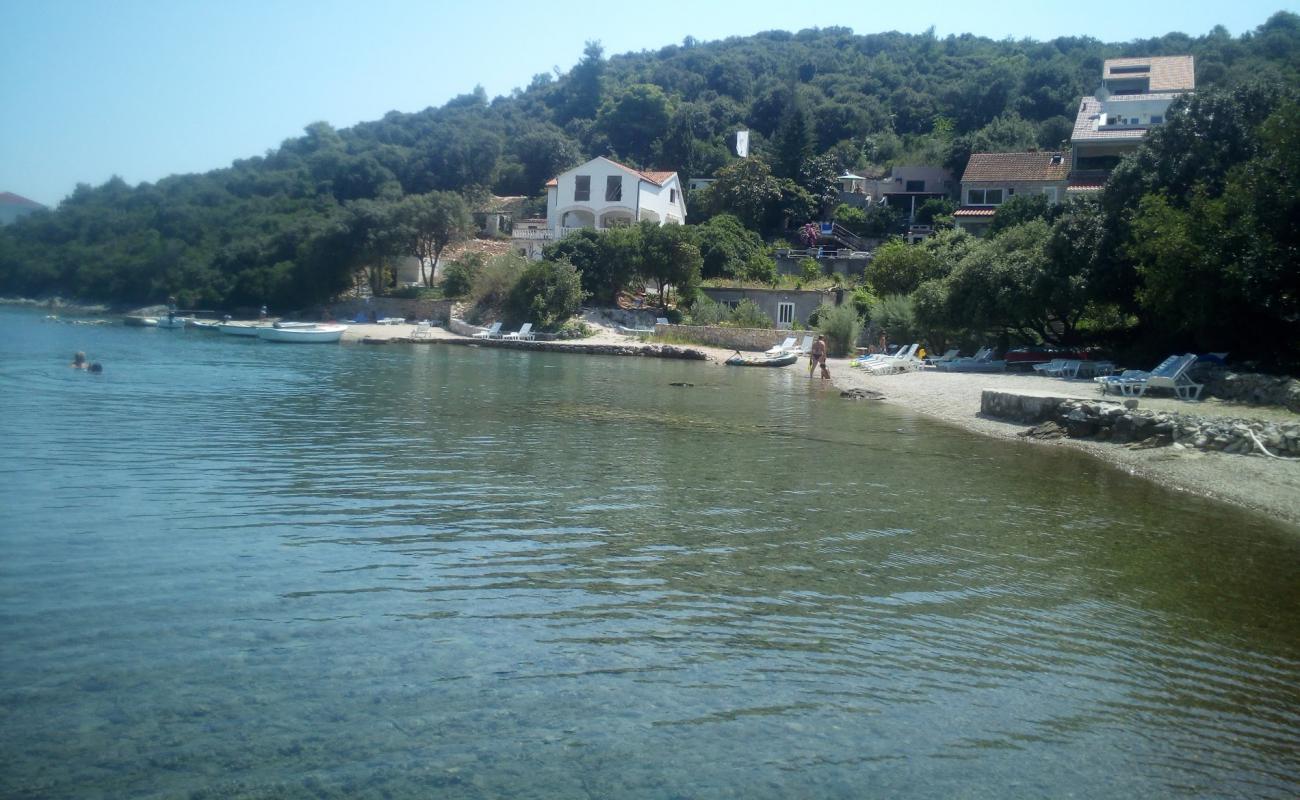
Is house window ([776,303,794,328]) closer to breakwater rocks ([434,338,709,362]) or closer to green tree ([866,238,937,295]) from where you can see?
green tree ([866,238,937,295])

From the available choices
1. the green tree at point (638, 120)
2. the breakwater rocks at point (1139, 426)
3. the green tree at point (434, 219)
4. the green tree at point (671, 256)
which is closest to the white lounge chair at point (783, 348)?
the green tree at point (671, 256)

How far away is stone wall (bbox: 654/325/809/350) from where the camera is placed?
48.8 metres

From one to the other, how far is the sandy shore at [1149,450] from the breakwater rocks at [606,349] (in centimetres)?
1075

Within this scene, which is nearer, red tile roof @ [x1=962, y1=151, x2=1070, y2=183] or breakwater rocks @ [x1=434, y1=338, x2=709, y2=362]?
breakwater rocks @ [x1=434, y1=338, x2=709, y2=362]

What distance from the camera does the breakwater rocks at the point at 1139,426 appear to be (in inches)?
692

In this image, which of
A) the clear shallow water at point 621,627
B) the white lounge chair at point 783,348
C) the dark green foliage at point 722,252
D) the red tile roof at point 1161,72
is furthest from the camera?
the red tile roof at point 1161,72

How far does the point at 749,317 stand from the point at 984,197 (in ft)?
74.9

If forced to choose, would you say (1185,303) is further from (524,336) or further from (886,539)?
(524,336)

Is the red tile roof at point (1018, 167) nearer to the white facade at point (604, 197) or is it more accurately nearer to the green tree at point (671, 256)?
the white facade at point (604, 197)

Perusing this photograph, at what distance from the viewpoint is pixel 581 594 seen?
950 cm

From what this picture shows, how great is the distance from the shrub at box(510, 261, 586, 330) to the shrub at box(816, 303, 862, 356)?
15.9m

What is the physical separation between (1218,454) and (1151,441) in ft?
5.88

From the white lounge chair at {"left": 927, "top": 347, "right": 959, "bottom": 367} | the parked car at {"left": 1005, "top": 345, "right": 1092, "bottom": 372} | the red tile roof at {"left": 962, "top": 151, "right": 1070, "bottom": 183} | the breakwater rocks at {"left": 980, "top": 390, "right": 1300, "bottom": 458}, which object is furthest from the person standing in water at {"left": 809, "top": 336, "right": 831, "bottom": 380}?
the red tile roof at {"left": 962, "top": 151, "right": 1070, "bottom": 183}

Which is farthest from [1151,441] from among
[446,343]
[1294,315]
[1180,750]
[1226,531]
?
[446,343]
